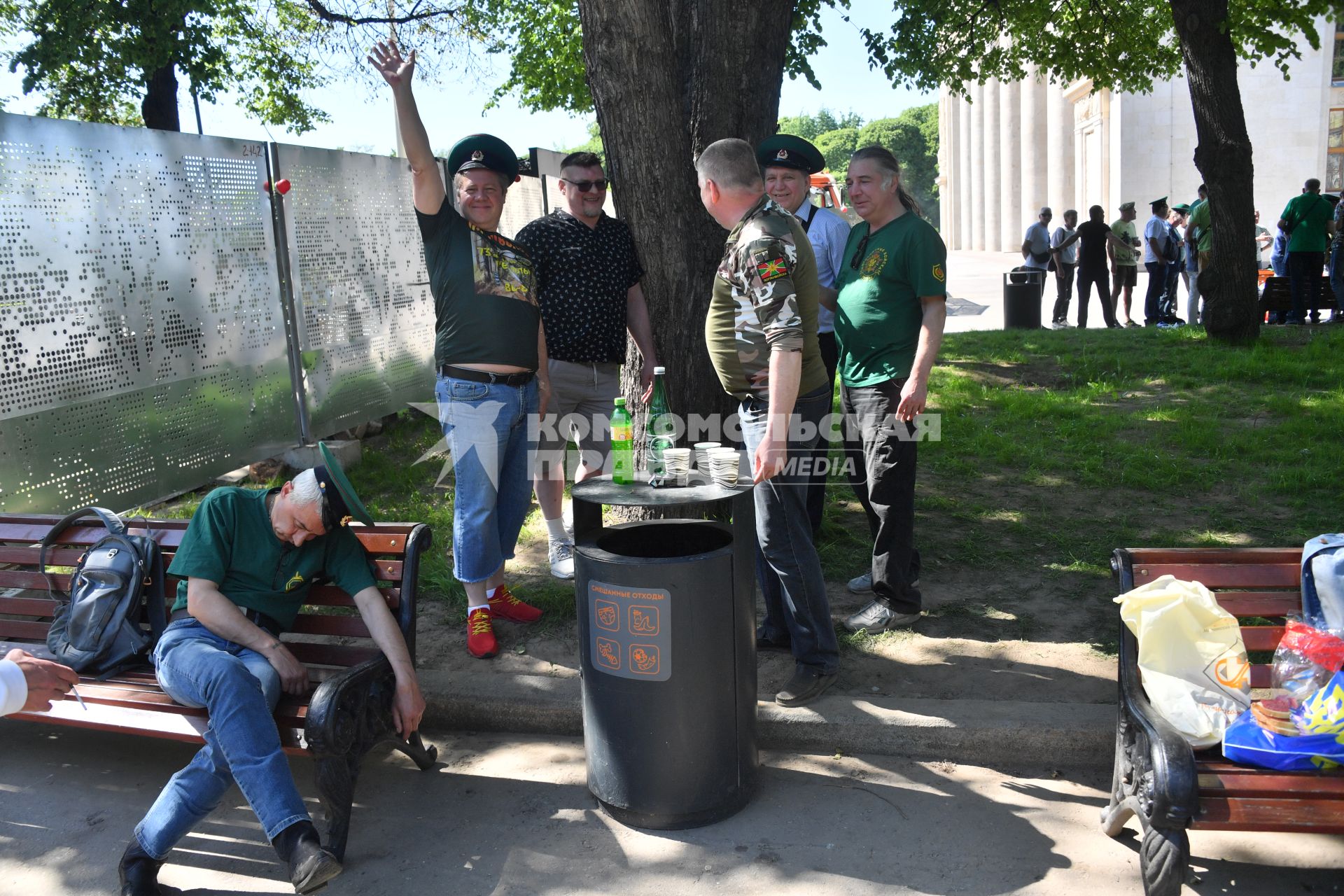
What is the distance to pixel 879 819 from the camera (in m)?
3.50

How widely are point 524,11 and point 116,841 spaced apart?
54.2 feet

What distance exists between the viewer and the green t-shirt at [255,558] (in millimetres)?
3543

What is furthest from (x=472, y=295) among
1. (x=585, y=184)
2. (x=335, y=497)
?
(x=335, y=497)

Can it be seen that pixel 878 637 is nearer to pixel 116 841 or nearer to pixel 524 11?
pixel 116 841

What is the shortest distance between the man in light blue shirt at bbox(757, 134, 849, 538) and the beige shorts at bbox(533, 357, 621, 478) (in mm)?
1093

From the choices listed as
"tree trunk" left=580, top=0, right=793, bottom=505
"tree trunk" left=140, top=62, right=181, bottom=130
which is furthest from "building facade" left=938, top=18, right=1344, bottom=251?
"tree trunk" left=580, top=0, right=793, bottom=505

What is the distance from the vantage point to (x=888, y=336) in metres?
4.52

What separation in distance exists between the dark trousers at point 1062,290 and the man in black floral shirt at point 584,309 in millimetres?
12525

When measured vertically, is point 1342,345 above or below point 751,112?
below

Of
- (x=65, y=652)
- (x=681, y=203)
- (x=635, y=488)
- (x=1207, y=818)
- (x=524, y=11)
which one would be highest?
(x=524, y=11)

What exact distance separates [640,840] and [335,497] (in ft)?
5.06

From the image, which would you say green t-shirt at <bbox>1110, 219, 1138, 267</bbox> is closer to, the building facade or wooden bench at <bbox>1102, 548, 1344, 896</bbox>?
the building facade

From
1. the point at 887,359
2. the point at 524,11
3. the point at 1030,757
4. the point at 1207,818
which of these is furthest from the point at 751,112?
the point at 524,11

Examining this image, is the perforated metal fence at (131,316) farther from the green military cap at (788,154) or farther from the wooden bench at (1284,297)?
the wooden bench at (1284,297)
